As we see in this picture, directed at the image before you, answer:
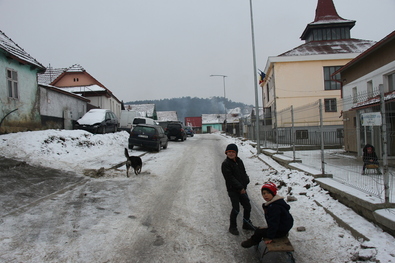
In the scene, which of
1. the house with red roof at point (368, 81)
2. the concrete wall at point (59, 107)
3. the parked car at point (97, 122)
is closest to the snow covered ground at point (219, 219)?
the house with red roof at point (368, 81)

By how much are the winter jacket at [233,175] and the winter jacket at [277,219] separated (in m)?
0.94

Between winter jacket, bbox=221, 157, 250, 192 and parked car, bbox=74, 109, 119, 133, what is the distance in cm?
1513

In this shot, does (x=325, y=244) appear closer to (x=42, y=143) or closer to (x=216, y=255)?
(x=216, y=255)

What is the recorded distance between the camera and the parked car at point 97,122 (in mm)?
18281

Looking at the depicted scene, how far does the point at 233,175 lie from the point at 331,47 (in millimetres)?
29921

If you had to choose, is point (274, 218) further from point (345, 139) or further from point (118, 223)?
point (345, 139)

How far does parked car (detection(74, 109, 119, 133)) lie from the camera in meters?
18.3

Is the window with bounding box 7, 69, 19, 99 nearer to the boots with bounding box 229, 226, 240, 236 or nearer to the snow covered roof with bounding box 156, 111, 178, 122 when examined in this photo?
the boots with bounding box 229, 226, 240, 236

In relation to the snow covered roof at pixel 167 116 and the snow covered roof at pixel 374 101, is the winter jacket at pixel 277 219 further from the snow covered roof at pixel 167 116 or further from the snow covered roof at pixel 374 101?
the snow covered roof at pixel 167 116

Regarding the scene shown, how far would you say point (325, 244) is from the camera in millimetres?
4219

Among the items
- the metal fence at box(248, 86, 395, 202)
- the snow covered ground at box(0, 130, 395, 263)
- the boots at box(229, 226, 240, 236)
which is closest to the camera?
the snow covered ground at box(0, 130, 395, 263)

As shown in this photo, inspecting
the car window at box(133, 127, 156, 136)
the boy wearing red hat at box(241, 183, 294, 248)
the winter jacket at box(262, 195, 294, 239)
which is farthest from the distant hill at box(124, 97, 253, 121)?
the winter jacket at box(262, 195, 294, 239)

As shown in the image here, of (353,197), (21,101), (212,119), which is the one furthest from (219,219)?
(212,119)

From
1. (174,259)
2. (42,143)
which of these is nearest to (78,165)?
(42,143)
